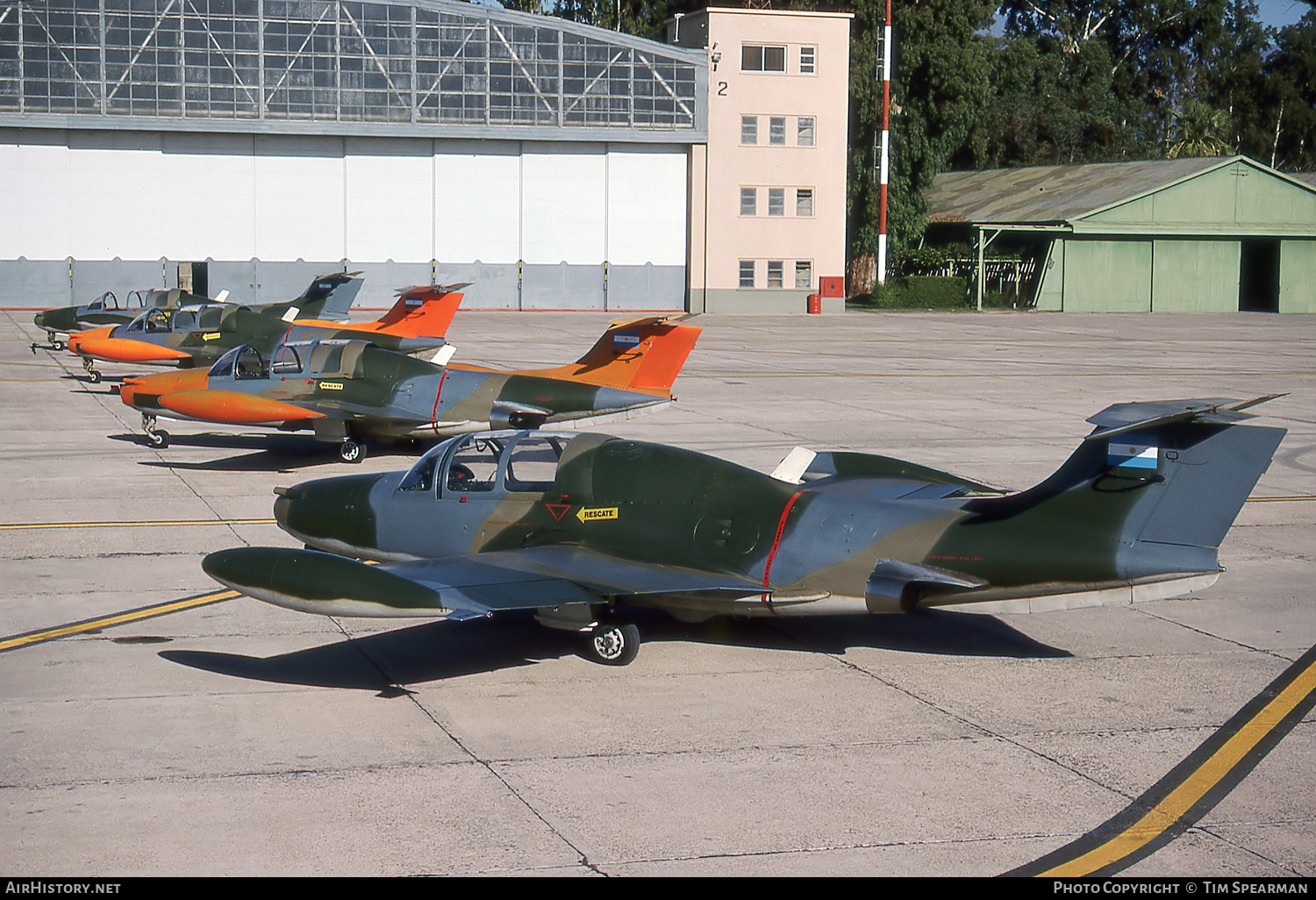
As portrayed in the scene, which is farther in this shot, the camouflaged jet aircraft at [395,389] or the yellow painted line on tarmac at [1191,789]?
the camouflaged jet aircraft at [395,389]

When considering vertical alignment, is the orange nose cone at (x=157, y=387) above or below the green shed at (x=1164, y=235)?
below

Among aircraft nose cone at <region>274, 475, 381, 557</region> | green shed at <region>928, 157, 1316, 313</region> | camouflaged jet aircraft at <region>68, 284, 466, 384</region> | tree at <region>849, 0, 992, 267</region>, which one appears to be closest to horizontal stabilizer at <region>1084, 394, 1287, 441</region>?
aircraft nose cone at <region>274, 475, 381, 557</region>

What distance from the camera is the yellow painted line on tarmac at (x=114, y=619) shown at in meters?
12.5

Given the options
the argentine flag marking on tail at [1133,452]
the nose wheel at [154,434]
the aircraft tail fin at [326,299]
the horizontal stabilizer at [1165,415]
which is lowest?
the nose wheel at [154,434]

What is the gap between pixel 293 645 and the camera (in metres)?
12.5

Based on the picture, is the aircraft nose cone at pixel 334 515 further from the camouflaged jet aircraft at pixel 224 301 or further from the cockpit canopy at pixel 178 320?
the camouflaged jet aircraft at pixel 224 301

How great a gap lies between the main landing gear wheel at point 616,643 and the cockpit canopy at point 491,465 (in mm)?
1554

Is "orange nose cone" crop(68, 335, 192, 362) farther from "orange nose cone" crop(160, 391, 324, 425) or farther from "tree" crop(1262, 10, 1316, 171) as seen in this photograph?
"tree" crop(1262, 10, 1316, 171)

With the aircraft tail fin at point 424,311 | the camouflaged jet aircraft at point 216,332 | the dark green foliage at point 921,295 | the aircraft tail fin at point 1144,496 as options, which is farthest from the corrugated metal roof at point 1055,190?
the aircraft tail fin at point 1144,496

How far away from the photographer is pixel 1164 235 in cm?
7281

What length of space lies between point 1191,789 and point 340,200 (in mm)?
59896

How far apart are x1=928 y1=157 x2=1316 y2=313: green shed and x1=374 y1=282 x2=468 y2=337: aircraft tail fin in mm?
43796

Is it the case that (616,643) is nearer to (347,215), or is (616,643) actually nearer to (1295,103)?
(347,215)

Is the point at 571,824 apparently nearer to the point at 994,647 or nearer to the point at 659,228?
the point at 994,647
